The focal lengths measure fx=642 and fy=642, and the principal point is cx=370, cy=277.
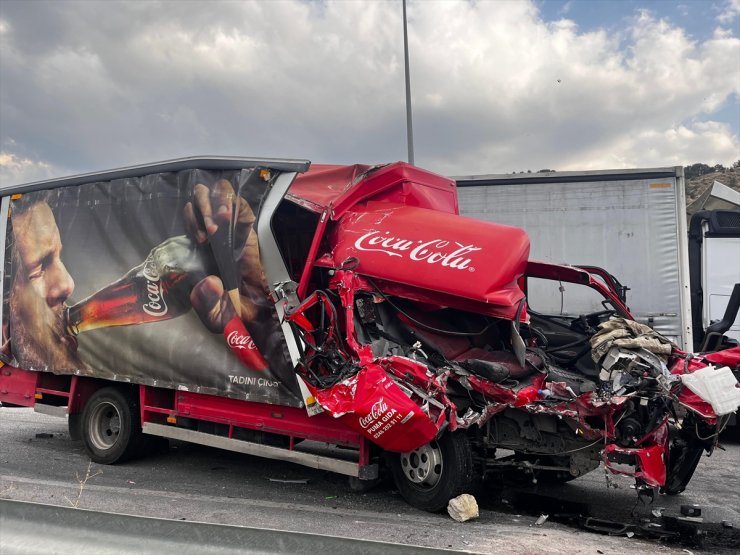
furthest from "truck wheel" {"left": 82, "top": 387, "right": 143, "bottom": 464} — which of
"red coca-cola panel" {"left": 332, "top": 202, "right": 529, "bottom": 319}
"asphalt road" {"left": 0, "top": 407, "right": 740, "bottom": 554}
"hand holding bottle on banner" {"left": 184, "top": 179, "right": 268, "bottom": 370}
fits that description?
"red coca-cola panel" {"left": 332, "top": 202, "right": 529, "bottom": 319}

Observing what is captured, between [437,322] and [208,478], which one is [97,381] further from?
[437,322]

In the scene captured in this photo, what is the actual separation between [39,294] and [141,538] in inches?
218

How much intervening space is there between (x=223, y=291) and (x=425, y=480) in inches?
98.8

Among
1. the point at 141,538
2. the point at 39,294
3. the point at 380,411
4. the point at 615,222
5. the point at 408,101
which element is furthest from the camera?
the point at 408,101

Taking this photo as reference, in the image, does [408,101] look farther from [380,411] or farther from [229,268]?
[380,411]

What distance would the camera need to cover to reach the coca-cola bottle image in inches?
237

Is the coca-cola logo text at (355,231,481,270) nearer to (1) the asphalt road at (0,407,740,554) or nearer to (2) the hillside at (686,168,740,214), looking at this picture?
(1) the asphalt road at (0,407,740,554)

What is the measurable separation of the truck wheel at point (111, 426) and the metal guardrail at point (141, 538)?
13.9ft

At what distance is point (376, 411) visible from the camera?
490 centimetres

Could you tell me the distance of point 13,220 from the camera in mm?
7793

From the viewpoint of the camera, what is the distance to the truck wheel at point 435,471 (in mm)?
5117

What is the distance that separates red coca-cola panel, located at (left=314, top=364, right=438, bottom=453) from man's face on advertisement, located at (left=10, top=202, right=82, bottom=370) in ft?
12.0

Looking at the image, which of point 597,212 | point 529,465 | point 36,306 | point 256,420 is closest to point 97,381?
point 36,306

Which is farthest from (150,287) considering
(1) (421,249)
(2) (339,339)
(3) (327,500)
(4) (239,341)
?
(1) (421,249)
